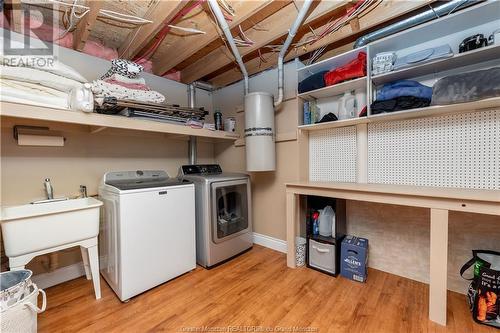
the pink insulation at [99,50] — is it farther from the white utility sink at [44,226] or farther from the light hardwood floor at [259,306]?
the light hardwood floor at [259,306]

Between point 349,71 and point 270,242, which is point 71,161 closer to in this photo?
point 270,242

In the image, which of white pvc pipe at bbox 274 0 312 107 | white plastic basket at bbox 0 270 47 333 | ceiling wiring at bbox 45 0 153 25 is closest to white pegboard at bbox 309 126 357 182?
white pvc pipe at bbox 274 0 312 107

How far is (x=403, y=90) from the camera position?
1.64 meters

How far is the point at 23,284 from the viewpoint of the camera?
1229 mm

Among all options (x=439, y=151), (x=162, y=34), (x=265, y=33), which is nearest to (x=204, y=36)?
(x=162, y=34)

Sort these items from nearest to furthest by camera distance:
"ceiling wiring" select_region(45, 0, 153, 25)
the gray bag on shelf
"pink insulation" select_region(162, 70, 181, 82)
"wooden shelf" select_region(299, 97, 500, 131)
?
the gray bag on shelf < "wooden shelf" select_region(299, 97, 500, 131) < "ceiling wiring" select_region(45, 0, 153, 25) < "pink insulation" select_region(162, 70, 181, 82)

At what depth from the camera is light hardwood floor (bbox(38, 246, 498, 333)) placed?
140cm

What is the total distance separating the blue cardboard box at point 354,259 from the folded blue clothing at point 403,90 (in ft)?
4.10

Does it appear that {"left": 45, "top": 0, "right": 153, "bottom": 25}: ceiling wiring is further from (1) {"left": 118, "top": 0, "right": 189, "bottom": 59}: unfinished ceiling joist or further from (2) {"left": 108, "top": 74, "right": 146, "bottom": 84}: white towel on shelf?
(2) {"left": 108, "top": 74, "right": 146, "bottom": 84}: white towel on shelf

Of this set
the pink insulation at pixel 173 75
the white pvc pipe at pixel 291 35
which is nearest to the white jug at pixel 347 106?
the white pvc pipe at pixel 291 35

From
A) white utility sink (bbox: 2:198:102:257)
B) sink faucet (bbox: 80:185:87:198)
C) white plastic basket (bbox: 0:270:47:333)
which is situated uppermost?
sink faucet (bbox: 80:185:87:198)

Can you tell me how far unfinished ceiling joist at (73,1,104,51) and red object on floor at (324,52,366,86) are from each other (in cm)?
188

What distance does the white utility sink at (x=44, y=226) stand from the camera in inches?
51.6

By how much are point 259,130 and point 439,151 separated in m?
1.52
